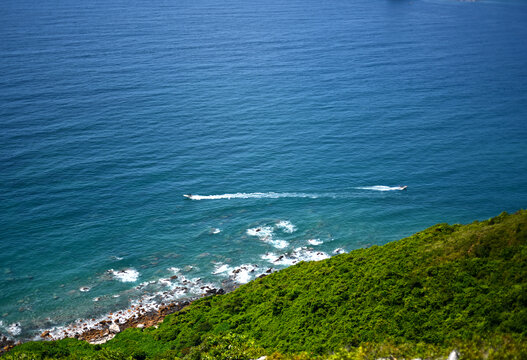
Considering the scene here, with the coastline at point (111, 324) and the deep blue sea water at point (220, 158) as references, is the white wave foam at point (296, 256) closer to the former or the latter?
the deep blue sea water at point (220, 158)

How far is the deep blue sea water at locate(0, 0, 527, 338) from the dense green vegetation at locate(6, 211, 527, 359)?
17396mm

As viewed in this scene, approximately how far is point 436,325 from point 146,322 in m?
37.7

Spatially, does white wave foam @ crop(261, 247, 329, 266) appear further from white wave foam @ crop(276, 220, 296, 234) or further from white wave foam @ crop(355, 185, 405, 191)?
white wave foam @ crop(355, 185, 405, 191)

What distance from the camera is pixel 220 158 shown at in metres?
98.1

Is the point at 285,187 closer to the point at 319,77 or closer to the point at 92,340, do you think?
the point at 92,340

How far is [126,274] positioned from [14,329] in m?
16.3

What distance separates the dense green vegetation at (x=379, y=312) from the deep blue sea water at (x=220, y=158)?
685 inches

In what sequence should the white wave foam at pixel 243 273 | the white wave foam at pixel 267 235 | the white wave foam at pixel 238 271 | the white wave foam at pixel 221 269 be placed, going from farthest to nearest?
the white wave foam at pixel 267 235
the white wave foam at pixel 221 269
the white wave foam at pixel 238 271
the white wave foam at pixel 243 273

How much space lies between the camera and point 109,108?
380ft

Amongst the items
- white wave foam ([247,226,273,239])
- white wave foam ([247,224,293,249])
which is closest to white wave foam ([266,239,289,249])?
white wave foam ([247,224,293,249])

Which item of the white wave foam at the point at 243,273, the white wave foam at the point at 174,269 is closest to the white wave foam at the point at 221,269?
the white wave foam at the point at 243,273

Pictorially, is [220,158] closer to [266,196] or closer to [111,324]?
[266,196]

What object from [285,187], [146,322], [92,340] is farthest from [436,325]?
[285,187]

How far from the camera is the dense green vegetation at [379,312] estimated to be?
1235 inches
